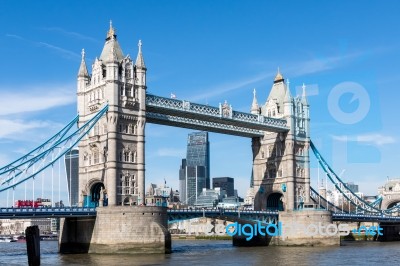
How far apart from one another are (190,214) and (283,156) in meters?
22.3

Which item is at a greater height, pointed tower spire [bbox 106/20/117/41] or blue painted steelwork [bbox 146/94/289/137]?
pointed tower spire [bbox 106/20/117/41]

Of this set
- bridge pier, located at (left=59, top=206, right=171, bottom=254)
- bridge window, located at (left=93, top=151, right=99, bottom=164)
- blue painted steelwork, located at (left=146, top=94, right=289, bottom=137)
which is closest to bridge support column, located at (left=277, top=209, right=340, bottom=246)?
blue painted steelwork, located at (left=146, top=94, right=289, bottom=137)

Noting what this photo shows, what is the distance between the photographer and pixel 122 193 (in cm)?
7656

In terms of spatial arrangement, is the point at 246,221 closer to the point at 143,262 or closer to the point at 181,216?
the point at 181,216

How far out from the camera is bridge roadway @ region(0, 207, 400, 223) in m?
65.8

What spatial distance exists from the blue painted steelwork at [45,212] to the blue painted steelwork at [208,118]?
16037 mm

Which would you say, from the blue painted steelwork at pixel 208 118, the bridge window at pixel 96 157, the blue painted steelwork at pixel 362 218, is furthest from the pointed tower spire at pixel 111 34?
the blue painted steelwork at pixel 362 218

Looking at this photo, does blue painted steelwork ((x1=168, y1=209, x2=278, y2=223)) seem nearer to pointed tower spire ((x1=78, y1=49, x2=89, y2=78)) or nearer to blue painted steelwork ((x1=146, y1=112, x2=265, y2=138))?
blue painted steelwork ((x1=146, y1=112, x2=265, y2=138))

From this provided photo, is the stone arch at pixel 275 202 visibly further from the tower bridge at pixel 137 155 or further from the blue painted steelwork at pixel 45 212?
the blue painted steelwork at pixel 45 212

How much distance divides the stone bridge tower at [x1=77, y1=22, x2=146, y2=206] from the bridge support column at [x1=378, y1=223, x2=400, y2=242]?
57.9 meters

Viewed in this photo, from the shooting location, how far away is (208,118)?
8769 centimetres

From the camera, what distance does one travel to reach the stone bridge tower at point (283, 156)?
9775 cm

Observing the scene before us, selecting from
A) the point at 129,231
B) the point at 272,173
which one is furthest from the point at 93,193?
the point at 272,173

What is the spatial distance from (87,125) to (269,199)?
123ft
